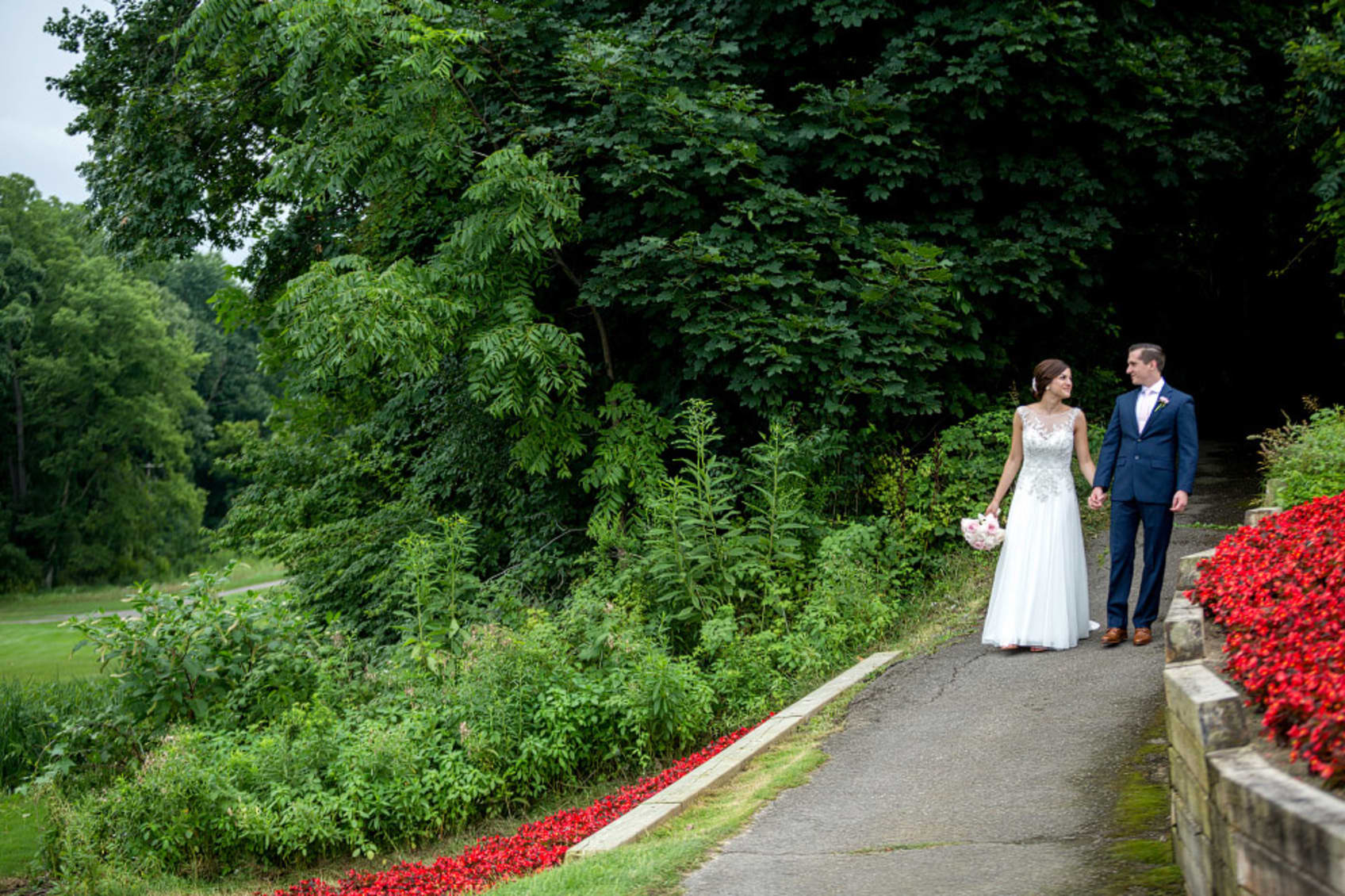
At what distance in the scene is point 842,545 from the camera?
33.7 feet

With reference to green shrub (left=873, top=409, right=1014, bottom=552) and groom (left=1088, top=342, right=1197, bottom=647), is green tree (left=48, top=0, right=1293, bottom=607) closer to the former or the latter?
green shrub (left=873, top=409, right=1014, bottom=552)

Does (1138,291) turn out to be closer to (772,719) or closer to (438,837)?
(772,719)

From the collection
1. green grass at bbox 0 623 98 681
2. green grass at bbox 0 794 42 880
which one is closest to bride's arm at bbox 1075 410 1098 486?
green grass at bbox 0 794 42 880

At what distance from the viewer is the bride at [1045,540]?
8.08 m

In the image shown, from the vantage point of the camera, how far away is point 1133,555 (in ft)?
25.2

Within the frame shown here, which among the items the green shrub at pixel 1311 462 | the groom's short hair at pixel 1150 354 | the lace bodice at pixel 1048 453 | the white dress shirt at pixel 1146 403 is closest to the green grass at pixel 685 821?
the lace bodice at pixel 1048 453

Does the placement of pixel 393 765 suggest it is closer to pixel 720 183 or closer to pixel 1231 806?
pixel 1231 806

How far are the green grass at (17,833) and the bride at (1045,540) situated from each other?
862 cm

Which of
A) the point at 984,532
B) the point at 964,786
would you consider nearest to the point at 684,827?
the point at 964,786

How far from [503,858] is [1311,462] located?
22.0 feet

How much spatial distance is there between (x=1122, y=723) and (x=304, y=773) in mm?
5427

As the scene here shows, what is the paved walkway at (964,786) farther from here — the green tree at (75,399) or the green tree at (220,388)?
the green tree at (220,388)

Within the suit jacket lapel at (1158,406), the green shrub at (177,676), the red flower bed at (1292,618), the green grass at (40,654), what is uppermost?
the suit jacket lapel at (1158,406)

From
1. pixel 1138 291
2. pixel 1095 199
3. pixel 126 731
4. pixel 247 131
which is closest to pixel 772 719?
pixel 126 731
